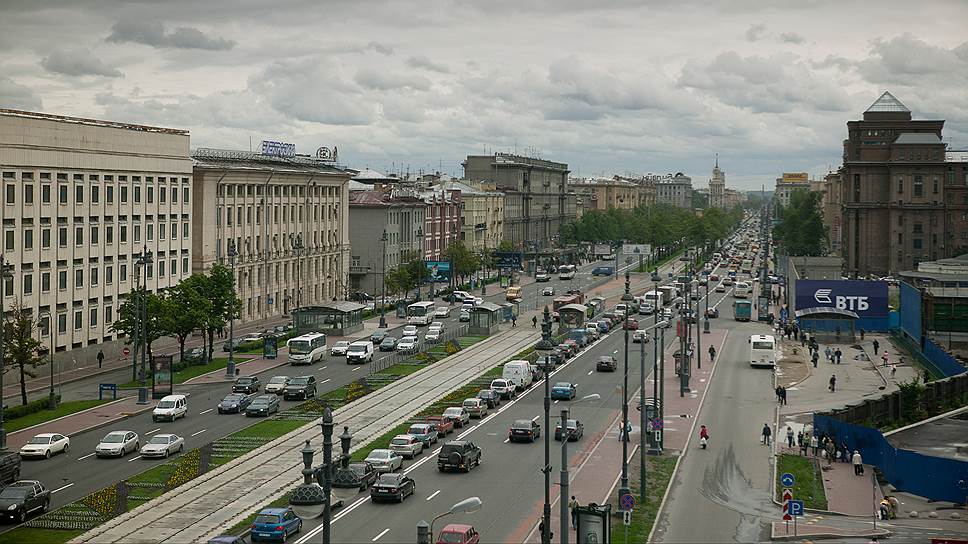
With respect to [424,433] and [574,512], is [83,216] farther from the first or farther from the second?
[574,512]

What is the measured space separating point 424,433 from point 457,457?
19.7 feet

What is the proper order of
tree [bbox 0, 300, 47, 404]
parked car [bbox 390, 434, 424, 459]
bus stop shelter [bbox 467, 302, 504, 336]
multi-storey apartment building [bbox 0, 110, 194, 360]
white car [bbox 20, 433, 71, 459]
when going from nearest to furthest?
white car [bbox 20, 433, 71, 459], parked car [bbox 390, 434, 424, 459], tree [bbox 0, 300, 47, 404], multi-storey apartment building [bbox 0, 110, 194, 360], bus stop shelter [bbox 467, 302, 504, 336]

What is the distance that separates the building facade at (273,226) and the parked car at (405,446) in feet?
177

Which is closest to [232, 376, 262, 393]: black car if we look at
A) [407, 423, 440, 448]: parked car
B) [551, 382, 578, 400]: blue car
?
[407, 423, 440, 448]: parked car

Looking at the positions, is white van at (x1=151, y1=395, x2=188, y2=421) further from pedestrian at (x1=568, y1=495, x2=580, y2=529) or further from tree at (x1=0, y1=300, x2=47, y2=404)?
pedestrian at (x1=568, y1=495, x2=580, y2=529)

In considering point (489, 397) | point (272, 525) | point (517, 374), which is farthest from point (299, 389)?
point (272, 525)

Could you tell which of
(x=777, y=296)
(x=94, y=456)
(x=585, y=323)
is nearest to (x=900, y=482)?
(x=94, y=456)

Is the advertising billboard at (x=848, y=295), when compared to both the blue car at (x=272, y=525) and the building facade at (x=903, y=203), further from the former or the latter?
the blue car at (x=272, y=525)

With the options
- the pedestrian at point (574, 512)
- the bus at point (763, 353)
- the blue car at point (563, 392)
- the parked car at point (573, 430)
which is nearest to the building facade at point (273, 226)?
the blue car at point (563, 392)

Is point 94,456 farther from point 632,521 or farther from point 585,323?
point 585,323

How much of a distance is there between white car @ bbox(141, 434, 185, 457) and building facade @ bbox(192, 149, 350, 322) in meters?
50.8

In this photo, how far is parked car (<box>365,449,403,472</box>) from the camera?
159 feet

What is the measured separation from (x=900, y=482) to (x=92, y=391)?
44620mm

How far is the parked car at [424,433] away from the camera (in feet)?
181
